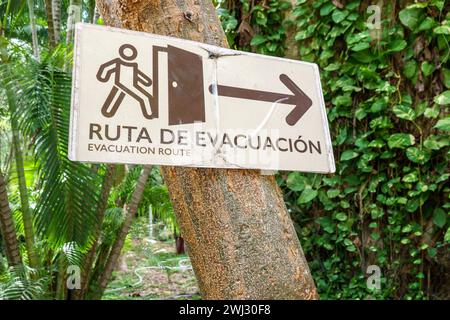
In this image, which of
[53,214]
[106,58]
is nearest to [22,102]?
[53,214]

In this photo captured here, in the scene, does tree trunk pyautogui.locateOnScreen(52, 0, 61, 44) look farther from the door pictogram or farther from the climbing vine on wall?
the door pictogram

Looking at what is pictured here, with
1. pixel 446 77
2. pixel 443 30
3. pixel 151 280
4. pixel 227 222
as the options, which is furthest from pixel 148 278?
pixel 227 222

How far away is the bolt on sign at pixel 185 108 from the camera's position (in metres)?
0.74

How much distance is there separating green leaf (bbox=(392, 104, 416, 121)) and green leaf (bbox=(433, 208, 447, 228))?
1.28ft

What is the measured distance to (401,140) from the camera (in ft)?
5.70

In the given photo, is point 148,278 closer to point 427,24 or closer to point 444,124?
point 444,124

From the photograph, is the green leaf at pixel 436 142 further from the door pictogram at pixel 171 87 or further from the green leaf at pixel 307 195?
the door pictogram at pixel 171 87

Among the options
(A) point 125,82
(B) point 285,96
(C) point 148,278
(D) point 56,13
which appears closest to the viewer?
(A) point 125,82

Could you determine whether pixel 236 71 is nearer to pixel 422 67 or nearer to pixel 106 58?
pixel 106 58

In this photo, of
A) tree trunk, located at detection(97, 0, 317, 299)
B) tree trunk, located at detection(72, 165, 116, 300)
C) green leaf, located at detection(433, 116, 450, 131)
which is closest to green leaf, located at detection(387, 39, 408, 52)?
green leaf, located at detection(433, 116, 450, 131)

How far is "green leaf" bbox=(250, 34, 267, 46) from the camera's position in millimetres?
2135

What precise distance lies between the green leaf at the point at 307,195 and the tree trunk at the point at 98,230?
97 cm

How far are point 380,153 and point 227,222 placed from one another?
1.20 metres

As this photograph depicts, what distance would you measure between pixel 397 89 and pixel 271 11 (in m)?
0.76
